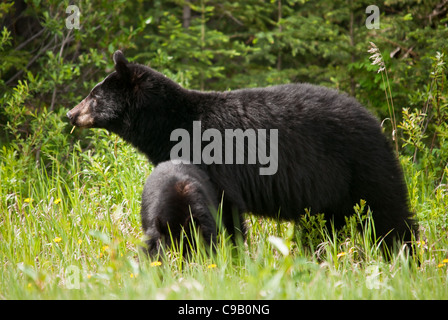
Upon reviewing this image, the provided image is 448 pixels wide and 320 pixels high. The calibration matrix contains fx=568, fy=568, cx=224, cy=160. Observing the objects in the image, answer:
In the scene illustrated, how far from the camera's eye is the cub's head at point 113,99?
14.5 feet

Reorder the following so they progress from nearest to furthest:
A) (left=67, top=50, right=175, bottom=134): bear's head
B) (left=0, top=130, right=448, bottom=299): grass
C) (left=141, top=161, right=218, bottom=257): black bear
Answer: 1. (left=0, top=130, right=448, bottom=299): grass
2. (left=141, top=161, right=218, bottom=257): black bear
3. (left=67, top=50, right=175, bottom=134): bear's head

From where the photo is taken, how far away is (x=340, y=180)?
13.5 ft

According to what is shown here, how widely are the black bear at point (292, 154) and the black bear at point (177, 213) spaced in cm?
39

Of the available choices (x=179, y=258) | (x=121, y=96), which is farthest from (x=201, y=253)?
(x=121, y=96)

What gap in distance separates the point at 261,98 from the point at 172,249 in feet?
4.51

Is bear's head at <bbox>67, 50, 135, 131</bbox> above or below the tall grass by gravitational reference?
above

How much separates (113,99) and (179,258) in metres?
1.67

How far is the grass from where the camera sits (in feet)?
9.02

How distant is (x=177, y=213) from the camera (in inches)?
140

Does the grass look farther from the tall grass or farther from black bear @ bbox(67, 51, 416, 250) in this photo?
black bear @ bbox(67, 51, 416, 250)

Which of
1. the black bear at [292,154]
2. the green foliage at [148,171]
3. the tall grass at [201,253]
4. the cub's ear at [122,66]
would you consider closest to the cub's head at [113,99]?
the cub's ear at [122,66]

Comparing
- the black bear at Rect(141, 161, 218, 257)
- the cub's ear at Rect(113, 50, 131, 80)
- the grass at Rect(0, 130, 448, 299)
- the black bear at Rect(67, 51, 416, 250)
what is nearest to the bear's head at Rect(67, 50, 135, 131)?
the cub's ear at Rect(113, 50, 131, 80)

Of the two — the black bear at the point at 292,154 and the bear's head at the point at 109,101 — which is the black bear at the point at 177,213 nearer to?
the black bear at the point at 292,154

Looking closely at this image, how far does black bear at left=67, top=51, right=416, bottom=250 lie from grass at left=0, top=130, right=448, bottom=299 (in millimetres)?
209
